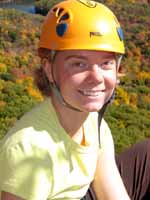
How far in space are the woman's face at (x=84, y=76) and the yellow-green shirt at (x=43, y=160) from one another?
0.13m

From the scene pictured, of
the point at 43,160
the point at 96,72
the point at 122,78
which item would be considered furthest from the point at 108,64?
the point at 122,78

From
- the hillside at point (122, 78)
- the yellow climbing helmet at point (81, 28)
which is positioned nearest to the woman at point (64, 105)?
the yellow climbing helmet at point (81, 28)

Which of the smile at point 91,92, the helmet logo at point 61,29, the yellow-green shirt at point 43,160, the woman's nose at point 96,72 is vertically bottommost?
the yellow-green shirt at point 43,160

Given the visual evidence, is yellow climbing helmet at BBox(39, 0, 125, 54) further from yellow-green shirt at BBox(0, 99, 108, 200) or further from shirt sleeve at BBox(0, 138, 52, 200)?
shirt sleeve at BBox(0, 138, 52, 200)

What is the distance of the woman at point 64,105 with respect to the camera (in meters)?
1.93

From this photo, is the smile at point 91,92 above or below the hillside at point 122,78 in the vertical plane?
above

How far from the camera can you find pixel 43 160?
196 cm

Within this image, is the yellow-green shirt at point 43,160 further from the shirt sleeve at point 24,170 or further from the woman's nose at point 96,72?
the woman's nose at point 96,72

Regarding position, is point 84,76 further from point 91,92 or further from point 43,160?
point 43,160

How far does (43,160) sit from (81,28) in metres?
0.46

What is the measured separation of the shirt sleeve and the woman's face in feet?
0.72

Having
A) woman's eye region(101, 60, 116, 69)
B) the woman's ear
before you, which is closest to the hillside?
the woman's ear

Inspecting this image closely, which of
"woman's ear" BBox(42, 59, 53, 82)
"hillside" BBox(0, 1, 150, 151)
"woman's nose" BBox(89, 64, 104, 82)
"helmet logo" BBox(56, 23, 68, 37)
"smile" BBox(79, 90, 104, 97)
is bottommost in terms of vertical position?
"hillside" BBox(0, 1, 150, 151)

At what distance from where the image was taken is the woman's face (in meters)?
1.98
